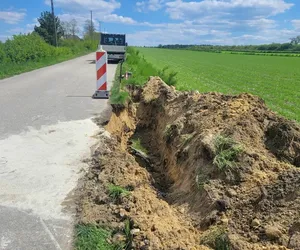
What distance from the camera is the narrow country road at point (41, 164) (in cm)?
341

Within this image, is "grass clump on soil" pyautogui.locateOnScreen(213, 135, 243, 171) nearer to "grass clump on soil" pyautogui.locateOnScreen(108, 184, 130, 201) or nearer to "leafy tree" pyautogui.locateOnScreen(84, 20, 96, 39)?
"grass clump on soil" pyautogui.locateOnScreen(108, 184, 130, 201)

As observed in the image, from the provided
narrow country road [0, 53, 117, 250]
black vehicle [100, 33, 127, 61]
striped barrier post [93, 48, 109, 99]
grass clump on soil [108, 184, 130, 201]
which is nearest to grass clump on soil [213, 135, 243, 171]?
grass clump on soil [108, 184, 130, 201]

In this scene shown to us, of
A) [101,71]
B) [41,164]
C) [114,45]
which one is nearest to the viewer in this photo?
[41,164]

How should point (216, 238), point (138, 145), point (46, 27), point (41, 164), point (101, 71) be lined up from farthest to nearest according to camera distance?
point (46, 27), point (101, 71), point (138, 145), point (41, 164), point (216, 238)

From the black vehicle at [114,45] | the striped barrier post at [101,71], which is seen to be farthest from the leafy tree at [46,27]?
the striped barrier post at [101,71]

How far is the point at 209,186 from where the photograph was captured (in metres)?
4.09

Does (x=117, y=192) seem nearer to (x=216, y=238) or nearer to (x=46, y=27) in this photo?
(x=216, y=238)

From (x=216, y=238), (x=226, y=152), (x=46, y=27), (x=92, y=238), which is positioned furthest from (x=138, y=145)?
(x=46, y=27)

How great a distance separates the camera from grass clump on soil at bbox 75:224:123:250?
314 centimetres

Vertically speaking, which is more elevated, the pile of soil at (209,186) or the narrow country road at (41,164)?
the pile of soil at (209,186)

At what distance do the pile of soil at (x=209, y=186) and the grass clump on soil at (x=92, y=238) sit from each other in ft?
0.39

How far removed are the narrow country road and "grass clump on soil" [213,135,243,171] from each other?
199 cm

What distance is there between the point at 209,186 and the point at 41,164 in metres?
2.70

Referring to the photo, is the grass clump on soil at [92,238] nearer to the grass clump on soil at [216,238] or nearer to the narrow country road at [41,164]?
the narrow country road at [41,164]
